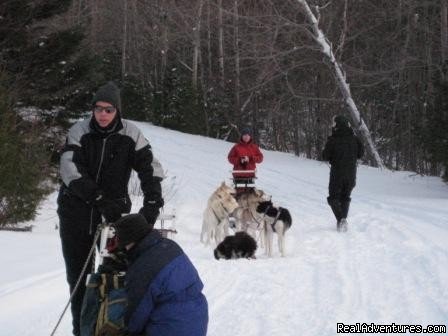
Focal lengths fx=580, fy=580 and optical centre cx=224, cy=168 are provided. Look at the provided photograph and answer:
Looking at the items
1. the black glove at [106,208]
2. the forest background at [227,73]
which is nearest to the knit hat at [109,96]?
the black glove at [106,208]

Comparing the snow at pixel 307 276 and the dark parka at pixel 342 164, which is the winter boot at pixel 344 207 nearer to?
the dark parka at pixel 342 164

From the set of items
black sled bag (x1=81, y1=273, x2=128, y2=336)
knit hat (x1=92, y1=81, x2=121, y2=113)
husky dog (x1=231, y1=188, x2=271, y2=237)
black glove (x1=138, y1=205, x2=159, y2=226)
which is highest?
knit hat (x1=92, y1=81, x2=121, y2=113)

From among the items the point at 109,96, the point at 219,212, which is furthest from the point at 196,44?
the point at 109,96

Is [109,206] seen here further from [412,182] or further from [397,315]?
[412,182]

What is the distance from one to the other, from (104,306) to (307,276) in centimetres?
360

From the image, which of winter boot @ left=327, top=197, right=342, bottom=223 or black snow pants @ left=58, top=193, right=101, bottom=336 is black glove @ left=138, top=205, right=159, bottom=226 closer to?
black snow pants @ left=58, top=193, right=101, bottom=336

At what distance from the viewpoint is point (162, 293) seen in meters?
2.79

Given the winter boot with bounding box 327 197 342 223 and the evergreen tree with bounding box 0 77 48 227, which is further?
the winter boot with bounding box 327 197 342 223

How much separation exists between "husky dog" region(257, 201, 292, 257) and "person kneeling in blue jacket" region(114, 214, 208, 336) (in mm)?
4829

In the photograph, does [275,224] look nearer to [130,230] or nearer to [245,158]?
[245,158]

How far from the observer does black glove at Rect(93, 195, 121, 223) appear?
3500 millimetres

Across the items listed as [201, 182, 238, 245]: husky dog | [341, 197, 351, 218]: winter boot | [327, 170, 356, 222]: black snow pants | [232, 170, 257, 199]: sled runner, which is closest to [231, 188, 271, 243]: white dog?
[201, 182, 238, 245]: husky dog

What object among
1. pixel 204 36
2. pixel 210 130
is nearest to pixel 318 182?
pixel 210 130

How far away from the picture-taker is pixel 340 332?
451 cm
